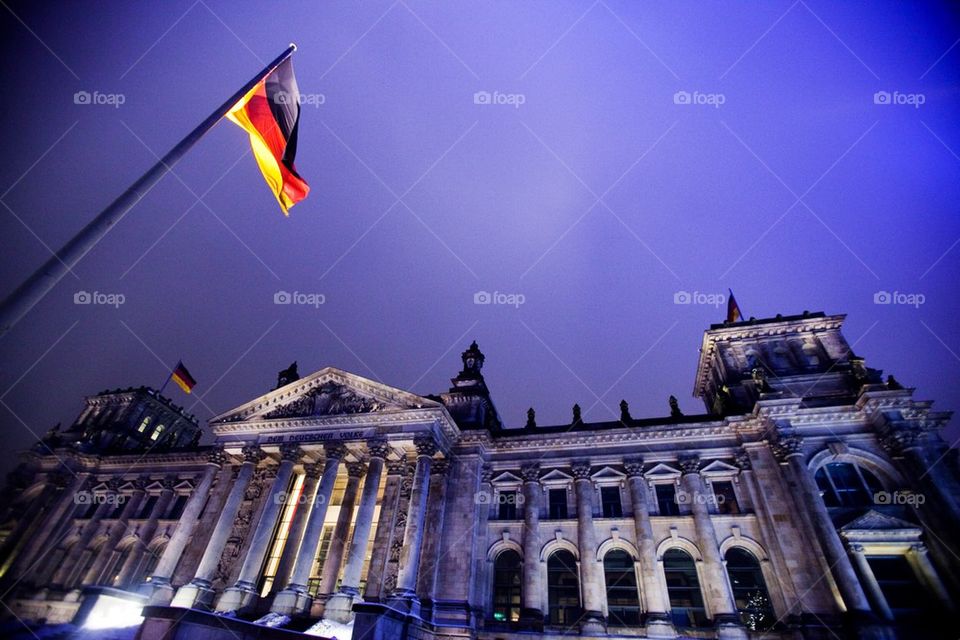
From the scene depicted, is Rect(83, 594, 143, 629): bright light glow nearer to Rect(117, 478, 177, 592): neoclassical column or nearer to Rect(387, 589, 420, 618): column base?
Rect(387, 589, 420, 618): column base

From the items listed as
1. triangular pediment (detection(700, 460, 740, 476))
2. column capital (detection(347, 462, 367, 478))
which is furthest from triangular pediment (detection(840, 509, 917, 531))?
column capital (detection(347, 462, 367, 478))

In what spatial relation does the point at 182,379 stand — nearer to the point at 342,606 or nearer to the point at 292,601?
the point at 292,601

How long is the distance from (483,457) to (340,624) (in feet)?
38.9

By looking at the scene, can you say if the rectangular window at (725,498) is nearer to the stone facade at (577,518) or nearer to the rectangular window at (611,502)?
the stone facade at (577,518)

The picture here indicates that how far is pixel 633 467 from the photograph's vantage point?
2580 cm

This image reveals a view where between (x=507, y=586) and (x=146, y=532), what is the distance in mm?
28199

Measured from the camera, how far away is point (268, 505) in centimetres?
2608

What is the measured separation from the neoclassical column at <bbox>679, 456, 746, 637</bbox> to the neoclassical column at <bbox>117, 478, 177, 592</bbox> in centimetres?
3545

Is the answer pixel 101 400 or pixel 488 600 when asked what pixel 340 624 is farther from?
pixel 101 400

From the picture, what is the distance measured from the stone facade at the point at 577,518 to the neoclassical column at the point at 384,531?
0.41 feet

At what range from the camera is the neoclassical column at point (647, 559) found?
2066cm

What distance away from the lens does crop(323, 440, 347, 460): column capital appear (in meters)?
26.7

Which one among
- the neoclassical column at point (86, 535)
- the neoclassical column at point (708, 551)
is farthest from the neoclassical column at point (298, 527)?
the neoclassical column at point (708, 551)

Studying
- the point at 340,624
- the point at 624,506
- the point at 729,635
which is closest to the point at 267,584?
the point at 340,624
